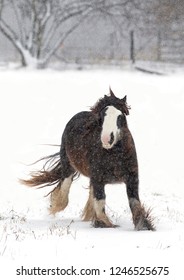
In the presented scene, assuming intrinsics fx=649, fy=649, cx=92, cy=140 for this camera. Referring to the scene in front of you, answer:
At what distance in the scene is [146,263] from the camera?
5.07 metres

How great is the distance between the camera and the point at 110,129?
270 inches

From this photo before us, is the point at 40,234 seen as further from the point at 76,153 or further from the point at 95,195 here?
the point at 76,153

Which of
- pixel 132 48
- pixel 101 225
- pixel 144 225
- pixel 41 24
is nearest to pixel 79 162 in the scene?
pixel 101 225

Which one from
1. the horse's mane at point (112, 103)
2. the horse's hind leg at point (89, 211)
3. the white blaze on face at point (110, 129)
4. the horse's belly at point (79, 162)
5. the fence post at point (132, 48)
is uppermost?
the fence post at point (132, 48)

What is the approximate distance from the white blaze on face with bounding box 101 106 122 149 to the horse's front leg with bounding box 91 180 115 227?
51 cm

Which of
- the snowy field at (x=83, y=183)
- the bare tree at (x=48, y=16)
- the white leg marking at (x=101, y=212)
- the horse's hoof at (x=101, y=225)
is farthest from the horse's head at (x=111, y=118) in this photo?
the bare tree at (x=48, y=16)

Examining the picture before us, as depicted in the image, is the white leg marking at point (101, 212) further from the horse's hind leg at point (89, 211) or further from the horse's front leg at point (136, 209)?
the horse's hind leg at point (89, 211)

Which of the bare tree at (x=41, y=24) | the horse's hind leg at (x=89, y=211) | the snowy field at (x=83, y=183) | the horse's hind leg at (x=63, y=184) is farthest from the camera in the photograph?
the bare tree at (x=41, y=24)

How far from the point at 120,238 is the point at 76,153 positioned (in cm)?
188

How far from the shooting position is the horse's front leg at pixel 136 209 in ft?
23.0

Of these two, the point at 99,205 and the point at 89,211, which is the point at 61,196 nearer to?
the point at 89,211

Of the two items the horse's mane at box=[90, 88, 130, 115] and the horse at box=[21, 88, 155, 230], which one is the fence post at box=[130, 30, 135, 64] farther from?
the horse's mane at box=[90, 88, 130, 115]

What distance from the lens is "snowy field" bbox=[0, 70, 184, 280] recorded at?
5234 millimetres

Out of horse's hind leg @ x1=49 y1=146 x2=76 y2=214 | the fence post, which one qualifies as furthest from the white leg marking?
the fence post
